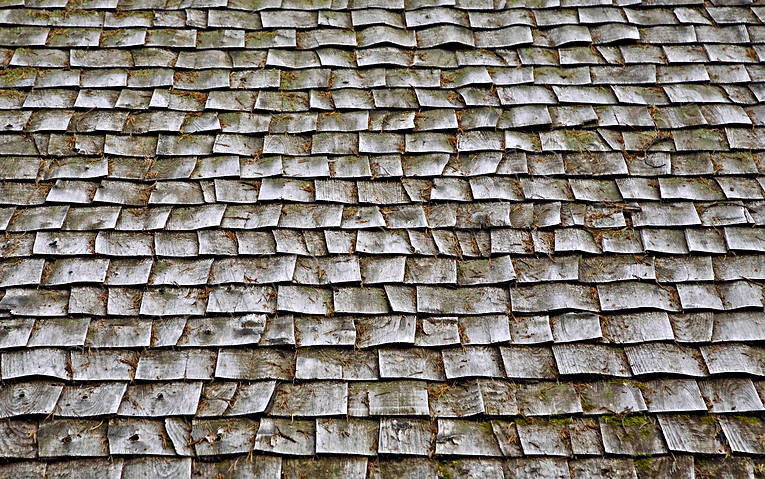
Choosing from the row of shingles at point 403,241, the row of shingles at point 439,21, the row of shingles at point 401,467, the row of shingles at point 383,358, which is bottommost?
the row of shingles at point 401,467

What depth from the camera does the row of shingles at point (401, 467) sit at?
2.22m

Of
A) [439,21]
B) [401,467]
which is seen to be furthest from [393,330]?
[439,21]

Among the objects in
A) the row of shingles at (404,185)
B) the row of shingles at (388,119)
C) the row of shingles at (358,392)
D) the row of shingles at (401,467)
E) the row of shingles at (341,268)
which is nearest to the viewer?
the row of shingles at (401,467)

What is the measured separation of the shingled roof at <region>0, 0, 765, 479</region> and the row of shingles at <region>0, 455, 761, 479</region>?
1cm

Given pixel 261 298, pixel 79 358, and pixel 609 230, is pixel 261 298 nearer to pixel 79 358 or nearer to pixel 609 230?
pixel 79 358

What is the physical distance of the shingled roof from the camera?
90.4 inches

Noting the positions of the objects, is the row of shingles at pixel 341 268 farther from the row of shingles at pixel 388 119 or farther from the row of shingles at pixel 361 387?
the row of shingles at pixel 388 119

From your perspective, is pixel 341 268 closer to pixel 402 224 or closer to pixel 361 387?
pixel 402 224

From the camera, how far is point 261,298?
8.39 feet

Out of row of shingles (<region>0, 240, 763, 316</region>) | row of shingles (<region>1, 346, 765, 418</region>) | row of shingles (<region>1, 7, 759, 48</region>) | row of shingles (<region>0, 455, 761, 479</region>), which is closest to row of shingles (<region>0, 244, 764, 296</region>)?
row of shingles (<region>0, 240, 763, 316</region>)

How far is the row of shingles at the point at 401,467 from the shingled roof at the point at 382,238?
1cm

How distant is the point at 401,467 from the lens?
2.23 m

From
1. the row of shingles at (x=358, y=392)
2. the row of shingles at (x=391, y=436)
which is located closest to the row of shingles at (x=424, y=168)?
the row of shingles at (x=358, y=392)

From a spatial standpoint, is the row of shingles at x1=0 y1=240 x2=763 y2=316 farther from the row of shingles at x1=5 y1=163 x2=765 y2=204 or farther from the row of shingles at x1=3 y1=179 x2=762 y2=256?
the row of shingles at x1=5 y1=163 x2=765 y2=204
